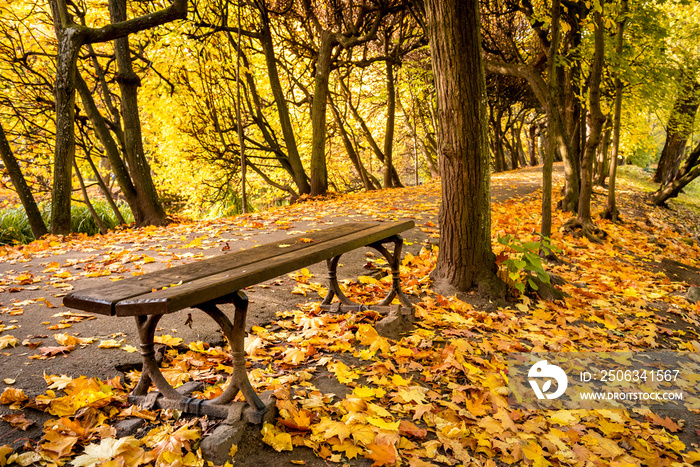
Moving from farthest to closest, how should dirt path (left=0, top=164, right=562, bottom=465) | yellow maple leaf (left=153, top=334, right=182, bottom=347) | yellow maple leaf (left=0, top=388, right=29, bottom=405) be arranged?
1. yellow maple leaf (left=153, top=334, right=182, bottom=347)
2. dirt path (left=0, top=164, right=562, bottom=465)
3. yellow maple leaf (left=0, top=388, right=29, bottom=405)

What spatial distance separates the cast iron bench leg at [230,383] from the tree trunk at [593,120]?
6836 mm

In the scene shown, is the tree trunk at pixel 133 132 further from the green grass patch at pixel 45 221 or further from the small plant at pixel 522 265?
the small plant at pixel 522 265

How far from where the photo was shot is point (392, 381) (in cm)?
248

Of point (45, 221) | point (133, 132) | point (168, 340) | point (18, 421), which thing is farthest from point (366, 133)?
point (18, 421)

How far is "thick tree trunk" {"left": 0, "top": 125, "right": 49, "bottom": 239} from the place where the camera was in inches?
312

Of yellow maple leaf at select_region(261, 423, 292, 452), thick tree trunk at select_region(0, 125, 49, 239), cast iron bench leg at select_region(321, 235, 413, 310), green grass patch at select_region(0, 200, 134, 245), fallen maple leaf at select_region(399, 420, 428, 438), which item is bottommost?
fallen maple leaf at select_region(399, 420, 428, 438)

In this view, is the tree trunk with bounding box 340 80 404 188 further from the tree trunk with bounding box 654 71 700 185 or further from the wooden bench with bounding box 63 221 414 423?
the wooden bench with bounding box 63 221 414 423

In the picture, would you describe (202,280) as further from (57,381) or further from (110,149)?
(110,149)

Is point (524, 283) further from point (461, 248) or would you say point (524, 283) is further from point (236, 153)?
point (236, 153)

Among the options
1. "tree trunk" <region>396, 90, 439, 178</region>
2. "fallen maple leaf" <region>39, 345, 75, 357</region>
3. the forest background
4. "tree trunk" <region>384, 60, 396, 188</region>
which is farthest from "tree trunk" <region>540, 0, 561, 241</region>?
"tree trunk" <region>396, 90, 439, 178</region>

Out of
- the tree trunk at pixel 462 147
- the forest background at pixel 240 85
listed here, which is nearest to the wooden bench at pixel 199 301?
the tree trunk at pixel 462 147

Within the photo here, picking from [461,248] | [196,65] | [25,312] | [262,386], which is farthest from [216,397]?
[196,65]

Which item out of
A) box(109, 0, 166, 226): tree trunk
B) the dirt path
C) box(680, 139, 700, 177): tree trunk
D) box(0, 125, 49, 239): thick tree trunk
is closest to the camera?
the dirt path

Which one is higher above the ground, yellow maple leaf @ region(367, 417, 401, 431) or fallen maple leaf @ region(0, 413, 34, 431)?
fallen maple leaf @ region(0, 413, 34, 431)
